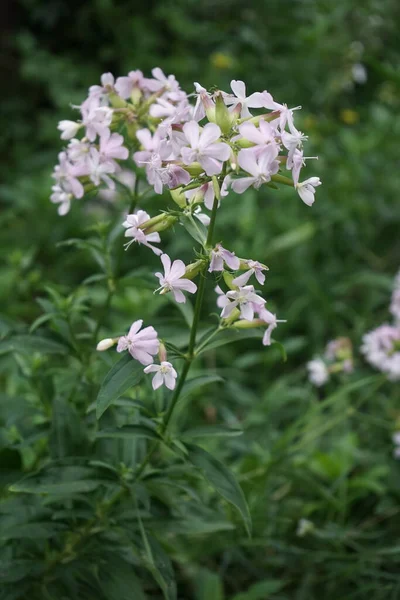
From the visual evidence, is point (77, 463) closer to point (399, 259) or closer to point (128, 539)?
point (128, 539)

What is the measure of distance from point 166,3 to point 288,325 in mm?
2064

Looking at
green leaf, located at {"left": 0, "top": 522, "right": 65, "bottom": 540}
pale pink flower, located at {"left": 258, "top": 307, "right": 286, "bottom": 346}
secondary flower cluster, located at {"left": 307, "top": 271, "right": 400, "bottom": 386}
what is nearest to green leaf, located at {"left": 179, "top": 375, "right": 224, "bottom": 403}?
pale pink flower, located at {"left": 258, "top": 307, "right": 286, "bottom": 346}

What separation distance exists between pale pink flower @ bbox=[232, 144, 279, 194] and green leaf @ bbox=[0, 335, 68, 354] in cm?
53

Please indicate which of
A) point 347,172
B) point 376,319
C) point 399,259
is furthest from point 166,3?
point 376,319

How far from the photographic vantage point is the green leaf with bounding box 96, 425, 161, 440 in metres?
1.11

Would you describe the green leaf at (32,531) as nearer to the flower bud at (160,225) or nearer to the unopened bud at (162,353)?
the unopened bud at (162,353)

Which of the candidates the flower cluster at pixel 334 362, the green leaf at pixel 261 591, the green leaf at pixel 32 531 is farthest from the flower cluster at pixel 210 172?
the flower cluster at pixel 334 362

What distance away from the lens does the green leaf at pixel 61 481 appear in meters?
1.13

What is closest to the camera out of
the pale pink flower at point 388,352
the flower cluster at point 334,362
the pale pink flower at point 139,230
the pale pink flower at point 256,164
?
the pale pink flower at point 256,164

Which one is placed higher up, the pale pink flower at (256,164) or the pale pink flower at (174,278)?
the pale pink flower at (256,164)

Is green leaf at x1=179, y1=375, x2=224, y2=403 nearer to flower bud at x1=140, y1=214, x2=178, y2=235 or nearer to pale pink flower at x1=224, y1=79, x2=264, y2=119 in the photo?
flower bud at x1=140, y1=214, x2=178, y2=235

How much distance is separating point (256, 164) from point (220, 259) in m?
0.14

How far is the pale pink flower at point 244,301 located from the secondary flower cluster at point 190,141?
131 millimetres

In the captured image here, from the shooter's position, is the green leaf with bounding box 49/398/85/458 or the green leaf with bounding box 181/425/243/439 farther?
the green leaf with bounding box 49/398/85/458
